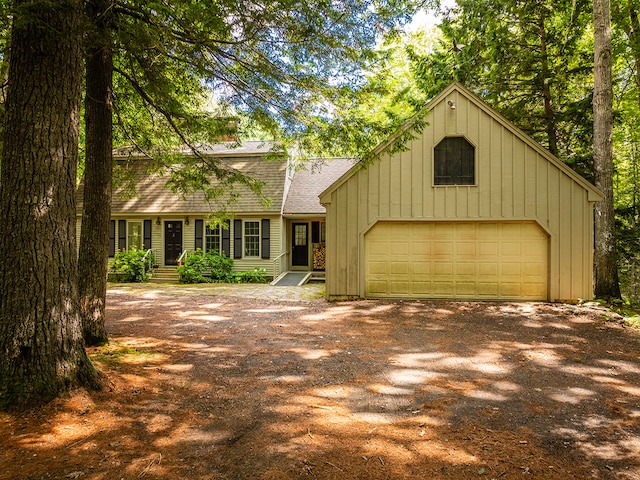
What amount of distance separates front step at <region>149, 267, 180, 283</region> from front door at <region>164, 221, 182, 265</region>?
58 centimetres

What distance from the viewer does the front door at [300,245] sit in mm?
18359

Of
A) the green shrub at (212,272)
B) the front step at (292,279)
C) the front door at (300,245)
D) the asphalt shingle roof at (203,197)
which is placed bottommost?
the front step at (292,279)

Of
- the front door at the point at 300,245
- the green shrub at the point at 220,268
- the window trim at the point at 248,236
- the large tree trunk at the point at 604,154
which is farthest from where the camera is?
the front door at the point at 300,245

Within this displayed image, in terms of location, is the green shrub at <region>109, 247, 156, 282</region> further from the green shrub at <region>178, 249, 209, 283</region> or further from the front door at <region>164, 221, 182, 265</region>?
the green shrub at <region>178, 249, 209, 283</region>

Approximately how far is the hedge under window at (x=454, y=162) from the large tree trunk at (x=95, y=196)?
8.26m

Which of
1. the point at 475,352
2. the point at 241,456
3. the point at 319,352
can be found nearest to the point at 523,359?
the point at 475,352

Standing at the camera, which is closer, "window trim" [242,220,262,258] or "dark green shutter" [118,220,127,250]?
"window trim" [242,220,262,258]

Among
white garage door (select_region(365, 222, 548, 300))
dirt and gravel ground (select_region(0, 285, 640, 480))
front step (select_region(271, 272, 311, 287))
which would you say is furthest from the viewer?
front step (select_region(271, 272, 311, 287))

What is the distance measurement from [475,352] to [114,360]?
544 cm

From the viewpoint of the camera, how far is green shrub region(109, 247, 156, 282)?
1639cm

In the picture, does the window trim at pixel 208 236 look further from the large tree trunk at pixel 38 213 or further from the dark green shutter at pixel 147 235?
the large tree trunk at pixel 38 213

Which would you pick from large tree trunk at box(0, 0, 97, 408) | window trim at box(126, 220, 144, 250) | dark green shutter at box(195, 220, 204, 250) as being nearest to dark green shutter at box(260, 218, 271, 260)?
dark green shutter at box(195, 220, 204, 250)

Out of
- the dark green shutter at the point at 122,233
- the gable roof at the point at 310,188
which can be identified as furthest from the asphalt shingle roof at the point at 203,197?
the gable roof at the point at 310,188

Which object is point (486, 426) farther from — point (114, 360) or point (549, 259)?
point (549, 259)
